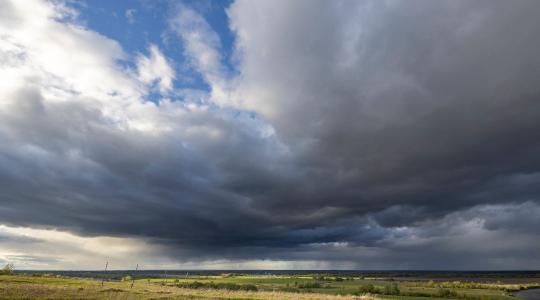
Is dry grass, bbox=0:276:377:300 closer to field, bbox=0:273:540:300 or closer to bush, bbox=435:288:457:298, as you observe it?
field, bbox=0:273:540:300

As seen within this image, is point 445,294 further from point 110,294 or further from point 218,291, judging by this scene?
point 110,294

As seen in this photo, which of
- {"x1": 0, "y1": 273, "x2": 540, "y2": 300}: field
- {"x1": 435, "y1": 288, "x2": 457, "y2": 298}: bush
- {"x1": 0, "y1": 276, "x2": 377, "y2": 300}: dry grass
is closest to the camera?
{"x1": 0, "y1": 276, "x2": 377, "y2": 300}: dry grass

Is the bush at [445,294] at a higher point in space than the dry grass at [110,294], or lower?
lower

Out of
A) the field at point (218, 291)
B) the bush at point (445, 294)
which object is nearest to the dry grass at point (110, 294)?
the field at point (218, 291)

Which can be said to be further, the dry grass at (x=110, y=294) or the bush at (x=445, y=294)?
the bush at (x=445, y=294)

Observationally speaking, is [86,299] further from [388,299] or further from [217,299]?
[388,299]

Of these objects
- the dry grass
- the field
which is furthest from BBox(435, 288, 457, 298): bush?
the dry grass

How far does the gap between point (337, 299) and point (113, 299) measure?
3286 cm

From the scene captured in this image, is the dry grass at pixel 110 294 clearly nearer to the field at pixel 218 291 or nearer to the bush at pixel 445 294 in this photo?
the field at pixel 218 291

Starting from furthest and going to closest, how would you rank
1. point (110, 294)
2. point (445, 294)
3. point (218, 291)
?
point (445, 294) → point (218, 291) → point (110, 294)

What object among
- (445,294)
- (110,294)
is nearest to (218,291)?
(110,294)

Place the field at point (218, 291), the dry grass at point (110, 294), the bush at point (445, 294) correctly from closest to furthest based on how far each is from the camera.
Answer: the dry grass at point (110, 294), the field at point (218, 291), the bush at point (445, 294)

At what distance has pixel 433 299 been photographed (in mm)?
73438

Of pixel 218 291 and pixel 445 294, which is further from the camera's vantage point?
pixel 445 294
